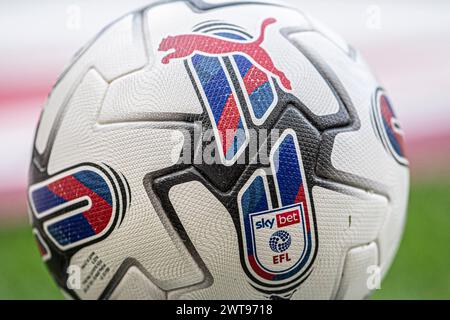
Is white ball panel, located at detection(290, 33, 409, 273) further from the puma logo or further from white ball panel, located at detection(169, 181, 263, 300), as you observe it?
white ball panel, located at detection(169, 181, 263, 300)

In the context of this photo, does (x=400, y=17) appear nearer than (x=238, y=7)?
No

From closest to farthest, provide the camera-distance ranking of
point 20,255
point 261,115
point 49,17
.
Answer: point 261,115 → point 20,255 → point 49,17

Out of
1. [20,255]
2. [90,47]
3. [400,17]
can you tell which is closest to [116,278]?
[90,47]

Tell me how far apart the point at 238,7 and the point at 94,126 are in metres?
0.64

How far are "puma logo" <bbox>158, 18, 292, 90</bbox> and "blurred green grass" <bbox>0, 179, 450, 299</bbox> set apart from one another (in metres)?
1.58

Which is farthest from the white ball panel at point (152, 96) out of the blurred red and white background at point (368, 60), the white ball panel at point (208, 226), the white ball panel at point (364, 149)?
the blurred red and white background at point (368, 60)

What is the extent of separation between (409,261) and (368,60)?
3.18 m

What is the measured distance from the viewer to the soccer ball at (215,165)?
1.98m

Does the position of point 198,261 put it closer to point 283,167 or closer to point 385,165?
point 283,167

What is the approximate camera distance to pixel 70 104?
221 centimetres

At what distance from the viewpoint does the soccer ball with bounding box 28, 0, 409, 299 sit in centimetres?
198

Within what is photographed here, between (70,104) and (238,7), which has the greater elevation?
(238,7)

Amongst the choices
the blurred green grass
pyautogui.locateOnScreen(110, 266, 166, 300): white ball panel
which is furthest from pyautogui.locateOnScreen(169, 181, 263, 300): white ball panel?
the blurred green grass

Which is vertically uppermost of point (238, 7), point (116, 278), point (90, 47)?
point (238, 7)
